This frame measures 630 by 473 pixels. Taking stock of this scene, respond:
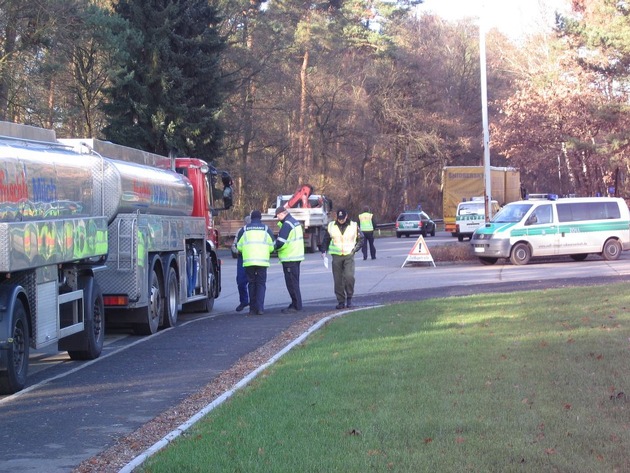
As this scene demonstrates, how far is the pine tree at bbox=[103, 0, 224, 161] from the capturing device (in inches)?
1501

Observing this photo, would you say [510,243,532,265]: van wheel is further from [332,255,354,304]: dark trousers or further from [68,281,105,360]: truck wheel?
[68,281,105,360]: truck wheel

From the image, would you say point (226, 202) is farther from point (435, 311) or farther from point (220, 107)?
point (220, 107)

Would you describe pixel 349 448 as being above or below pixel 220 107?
below

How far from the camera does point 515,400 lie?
7656 mm

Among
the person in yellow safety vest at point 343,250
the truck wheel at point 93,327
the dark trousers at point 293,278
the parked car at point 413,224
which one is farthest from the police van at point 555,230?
the parked car at point 413,224

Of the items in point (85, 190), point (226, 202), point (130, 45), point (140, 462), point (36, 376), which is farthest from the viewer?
point (130, 45)

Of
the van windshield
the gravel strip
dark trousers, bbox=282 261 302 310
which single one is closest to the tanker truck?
dark trousers, bbox=282 261 302 310

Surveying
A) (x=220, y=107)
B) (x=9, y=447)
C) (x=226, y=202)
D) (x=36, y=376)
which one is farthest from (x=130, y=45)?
(x=9, y=447)

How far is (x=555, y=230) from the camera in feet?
90.9

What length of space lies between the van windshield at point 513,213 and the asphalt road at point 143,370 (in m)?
3.64

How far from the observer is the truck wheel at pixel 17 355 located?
366 inches

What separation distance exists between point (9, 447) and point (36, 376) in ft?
12.3

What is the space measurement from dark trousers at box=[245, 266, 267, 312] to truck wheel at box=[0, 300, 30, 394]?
7.19 m

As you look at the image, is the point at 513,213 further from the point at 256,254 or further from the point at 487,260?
the point at 256,254
